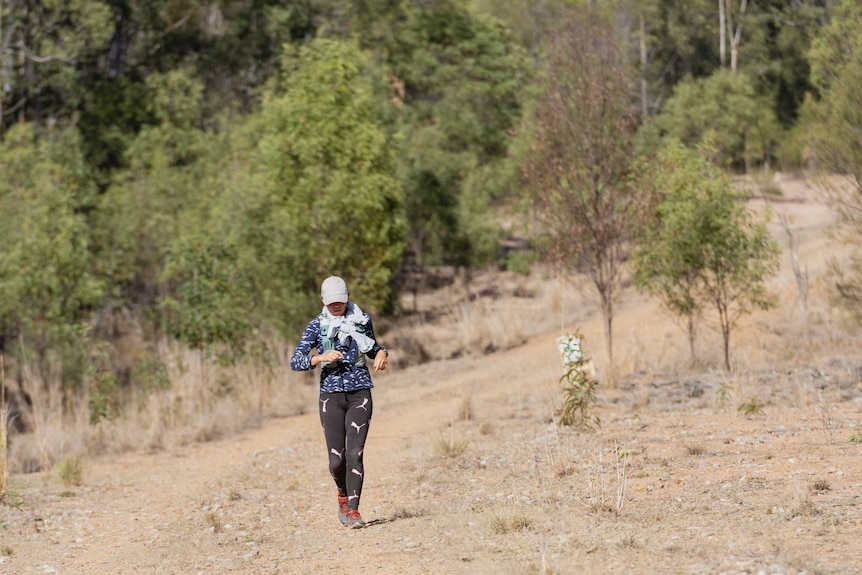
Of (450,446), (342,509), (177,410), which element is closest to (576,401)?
(450,446)

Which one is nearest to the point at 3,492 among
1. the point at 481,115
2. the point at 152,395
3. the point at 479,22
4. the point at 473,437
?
the point at 473,437

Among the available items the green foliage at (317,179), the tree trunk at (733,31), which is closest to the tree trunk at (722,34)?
the tree trunk at (733,31)

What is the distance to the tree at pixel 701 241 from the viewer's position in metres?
16.6

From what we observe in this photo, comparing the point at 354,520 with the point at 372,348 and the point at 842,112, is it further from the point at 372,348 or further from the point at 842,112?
the point at 842,112

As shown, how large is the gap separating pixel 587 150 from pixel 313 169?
17.2 ft

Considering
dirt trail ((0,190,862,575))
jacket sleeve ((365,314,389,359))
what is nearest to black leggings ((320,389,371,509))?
jacket sleeve ((365,314,389,359))

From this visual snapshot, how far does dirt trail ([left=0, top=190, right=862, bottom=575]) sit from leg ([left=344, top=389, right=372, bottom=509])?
36 cm

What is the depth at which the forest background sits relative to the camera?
17.2 m

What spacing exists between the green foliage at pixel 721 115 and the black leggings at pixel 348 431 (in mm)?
32291

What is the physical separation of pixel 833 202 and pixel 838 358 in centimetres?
235

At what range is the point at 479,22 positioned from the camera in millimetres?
42156

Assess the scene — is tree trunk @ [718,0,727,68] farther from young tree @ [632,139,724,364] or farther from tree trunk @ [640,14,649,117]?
young tree @ [632,139,724,364]

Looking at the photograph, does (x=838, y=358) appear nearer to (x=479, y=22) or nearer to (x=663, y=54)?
(x=479, y=22)

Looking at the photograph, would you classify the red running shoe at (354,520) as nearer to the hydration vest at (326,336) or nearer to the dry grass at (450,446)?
the hydration vest at (326,336)
